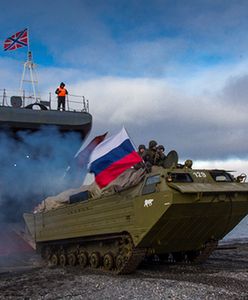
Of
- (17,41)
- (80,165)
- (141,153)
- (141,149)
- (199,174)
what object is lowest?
(199,174)

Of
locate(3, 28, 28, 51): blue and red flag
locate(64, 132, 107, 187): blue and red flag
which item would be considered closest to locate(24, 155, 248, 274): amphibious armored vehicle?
locate(64, 132, 107, 187): blue and red flag

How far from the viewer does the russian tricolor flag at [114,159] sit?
39.9 ft

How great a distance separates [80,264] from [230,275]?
13.6 ft

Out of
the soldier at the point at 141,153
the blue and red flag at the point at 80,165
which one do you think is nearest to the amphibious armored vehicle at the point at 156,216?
the soldier at the point at 141,153

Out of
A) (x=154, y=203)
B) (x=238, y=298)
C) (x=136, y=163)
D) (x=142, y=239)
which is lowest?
(x=238, y=298)

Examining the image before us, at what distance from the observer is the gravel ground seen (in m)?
8.21

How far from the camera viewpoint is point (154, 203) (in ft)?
33.0

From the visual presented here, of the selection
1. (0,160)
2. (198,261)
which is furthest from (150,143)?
(0,160)

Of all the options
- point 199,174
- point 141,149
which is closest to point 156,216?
point 199,174

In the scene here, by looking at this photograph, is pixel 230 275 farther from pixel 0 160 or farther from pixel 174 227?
pixel 0 160

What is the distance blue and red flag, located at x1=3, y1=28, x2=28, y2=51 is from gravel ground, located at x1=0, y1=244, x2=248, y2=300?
9.60 metres

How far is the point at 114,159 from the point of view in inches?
491

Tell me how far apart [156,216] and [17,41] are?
1147 cm

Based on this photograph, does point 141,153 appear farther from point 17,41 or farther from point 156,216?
point 17,41
